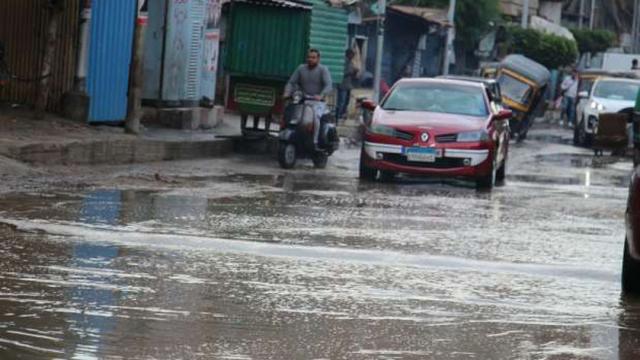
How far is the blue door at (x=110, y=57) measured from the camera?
68.6ft

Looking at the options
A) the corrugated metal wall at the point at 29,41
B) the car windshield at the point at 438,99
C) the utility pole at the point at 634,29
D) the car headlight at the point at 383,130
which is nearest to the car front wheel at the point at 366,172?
the car headlight at the point at 383,130

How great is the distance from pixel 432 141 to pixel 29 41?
19.1 feet

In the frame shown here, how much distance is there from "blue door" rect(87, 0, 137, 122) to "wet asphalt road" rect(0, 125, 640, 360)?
472 centimetres

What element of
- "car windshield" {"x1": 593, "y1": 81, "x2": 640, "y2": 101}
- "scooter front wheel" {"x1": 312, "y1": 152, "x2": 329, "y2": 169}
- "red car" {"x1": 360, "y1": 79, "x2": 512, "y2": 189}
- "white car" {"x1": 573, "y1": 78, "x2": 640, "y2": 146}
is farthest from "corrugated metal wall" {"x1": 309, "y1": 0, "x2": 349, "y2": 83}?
"car windshield" {"x1": 593, "y1": 81, "x2": 640, "y2": 101}

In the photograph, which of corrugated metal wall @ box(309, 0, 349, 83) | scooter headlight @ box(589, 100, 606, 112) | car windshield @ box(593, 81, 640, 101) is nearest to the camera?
corrugated metal wall @ box(309, 0, 349, 83)

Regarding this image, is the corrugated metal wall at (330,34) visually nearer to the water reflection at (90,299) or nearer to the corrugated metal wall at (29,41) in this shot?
the corrugated metal wall at (29,41)

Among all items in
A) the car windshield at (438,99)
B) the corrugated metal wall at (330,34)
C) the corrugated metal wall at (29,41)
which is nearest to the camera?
the corrugated metal wall at (29,41)

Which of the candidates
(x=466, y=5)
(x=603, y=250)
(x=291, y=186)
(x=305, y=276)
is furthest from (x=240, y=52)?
(x=466, y=5)

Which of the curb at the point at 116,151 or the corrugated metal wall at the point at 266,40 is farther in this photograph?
the corrugated metal wall at the point at 266,40

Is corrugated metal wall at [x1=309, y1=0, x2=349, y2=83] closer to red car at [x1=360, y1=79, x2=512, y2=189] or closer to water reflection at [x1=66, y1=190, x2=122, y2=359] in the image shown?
red car at [x1=360, y1=79, x2=512, y2=189]

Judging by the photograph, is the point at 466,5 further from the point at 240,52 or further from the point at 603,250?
the point at 603,250

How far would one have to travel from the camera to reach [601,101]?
35938 mm

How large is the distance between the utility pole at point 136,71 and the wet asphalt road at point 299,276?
3878 mm

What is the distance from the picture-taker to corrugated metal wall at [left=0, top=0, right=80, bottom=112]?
2027 cm
